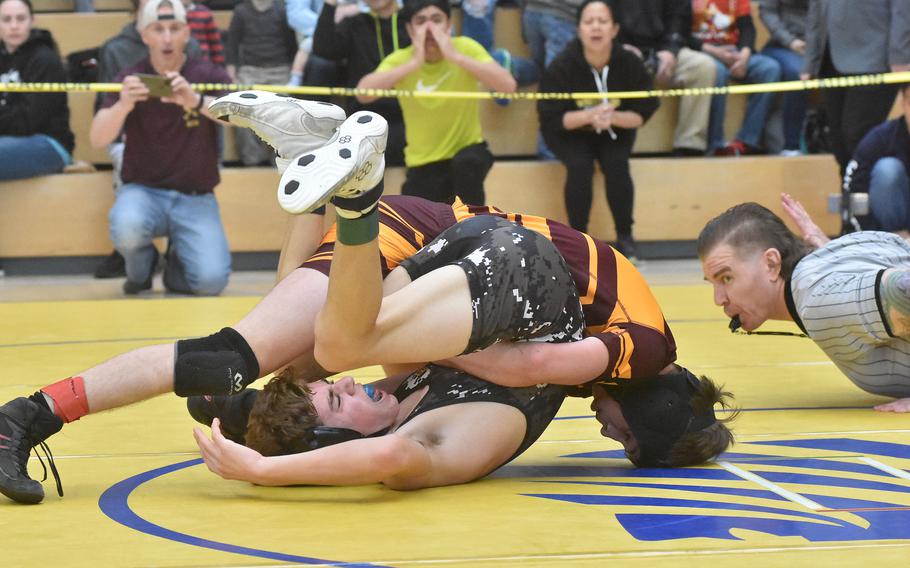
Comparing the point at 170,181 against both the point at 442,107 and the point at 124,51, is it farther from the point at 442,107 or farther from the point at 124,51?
the point at 442,107

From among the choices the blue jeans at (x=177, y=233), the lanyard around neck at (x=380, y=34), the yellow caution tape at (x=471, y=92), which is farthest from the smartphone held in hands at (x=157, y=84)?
the lanyard around neck at (x=380, y=34)

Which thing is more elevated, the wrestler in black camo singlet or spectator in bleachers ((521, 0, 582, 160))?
spectator in bleachers ((521, 0, 582, 160))

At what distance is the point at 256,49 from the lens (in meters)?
8.36

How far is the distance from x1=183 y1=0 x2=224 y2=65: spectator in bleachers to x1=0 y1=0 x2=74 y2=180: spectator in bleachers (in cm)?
82

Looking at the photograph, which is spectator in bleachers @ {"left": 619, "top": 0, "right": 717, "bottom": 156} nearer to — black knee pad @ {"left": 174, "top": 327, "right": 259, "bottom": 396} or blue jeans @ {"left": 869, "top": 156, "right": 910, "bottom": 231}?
blue jeans @ {"left": 869, "top": 156, "right": 910, "bottom": 231}

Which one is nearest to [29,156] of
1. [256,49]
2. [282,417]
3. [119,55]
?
[119,55]

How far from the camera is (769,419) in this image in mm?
3904

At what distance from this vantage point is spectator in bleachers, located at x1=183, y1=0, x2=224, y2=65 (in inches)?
308

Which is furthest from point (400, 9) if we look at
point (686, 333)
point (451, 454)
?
point (451, 454)

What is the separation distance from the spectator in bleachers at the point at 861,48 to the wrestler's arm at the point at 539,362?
4.64 meters

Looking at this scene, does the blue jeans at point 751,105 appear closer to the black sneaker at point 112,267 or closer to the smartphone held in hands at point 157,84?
the smartphone held in hands at point 157,84

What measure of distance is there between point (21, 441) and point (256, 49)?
5.74 metres

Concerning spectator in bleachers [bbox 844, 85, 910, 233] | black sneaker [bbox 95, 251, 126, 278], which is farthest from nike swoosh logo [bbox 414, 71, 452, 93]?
spectator in bleachers [bbox 844, 85, 910, 233]

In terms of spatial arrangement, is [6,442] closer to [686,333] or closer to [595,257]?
[595,257]
